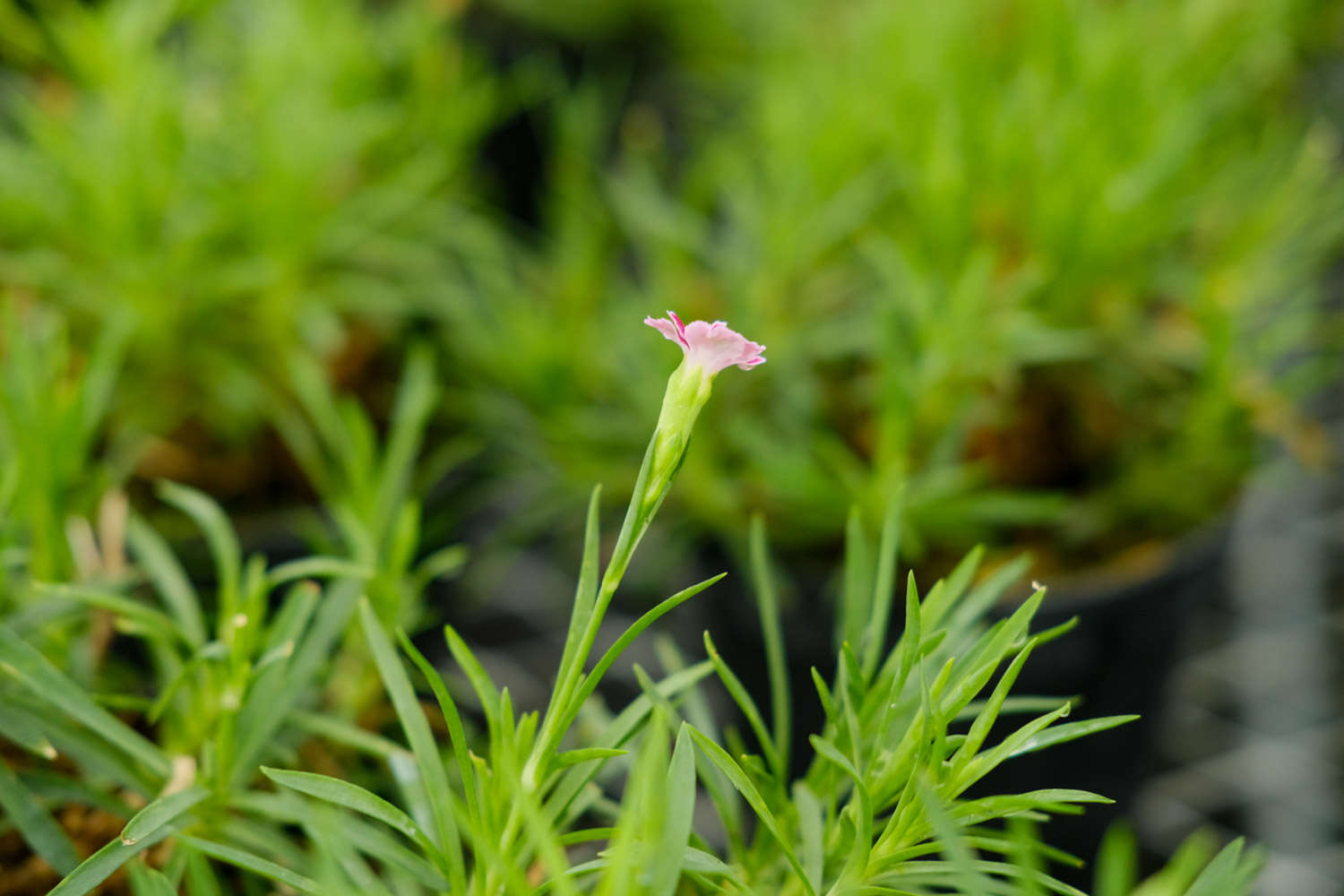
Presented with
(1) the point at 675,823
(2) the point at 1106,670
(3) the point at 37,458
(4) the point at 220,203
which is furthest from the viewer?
(4) the point at 220,203

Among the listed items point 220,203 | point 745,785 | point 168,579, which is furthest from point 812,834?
point 220,203

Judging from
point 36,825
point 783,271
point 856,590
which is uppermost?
point 783,271

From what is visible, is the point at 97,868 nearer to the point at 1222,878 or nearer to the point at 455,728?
the point at 455,728

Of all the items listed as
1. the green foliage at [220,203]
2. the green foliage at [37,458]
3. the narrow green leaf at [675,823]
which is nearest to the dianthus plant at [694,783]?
the narrow green leaf at [675,823]

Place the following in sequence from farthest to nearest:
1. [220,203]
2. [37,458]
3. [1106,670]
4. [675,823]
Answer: [220,203] → [1106,670] → [37,458] → [675,823]

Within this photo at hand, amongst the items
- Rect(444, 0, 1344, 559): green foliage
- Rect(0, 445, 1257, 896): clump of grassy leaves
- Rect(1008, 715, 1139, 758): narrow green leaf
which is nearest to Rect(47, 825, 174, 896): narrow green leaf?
Rect(0, 445, 1257, 896): clump of grassy leaves

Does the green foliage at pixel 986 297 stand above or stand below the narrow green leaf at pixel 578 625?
above

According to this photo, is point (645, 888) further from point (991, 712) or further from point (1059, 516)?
point (1059, 516)

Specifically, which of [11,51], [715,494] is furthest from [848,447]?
[11,51]

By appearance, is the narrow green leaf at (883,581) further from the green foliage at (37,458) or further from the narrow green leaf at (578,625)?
the green foliage at (37,458)
